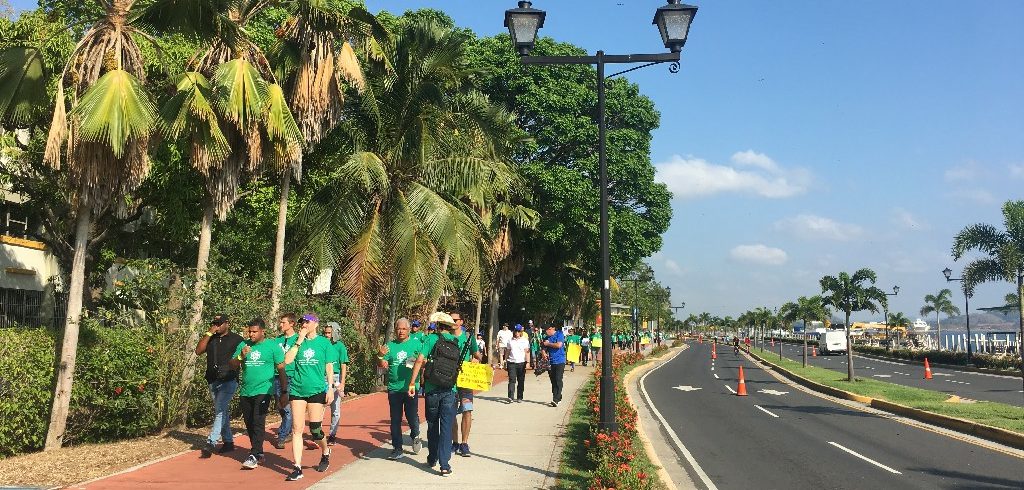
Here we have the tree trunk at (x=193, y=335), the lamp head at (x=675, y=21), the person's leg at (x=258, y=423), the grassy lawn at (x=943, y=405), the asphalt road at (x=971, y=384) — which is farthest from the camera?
the asphalt road at (x=971, y=384)

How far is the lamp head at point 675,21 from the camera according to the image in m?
10.8

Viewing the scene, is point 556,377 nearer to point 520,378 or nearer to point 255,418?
point 520,378

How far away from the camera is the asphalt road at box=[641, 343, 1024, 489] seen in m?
10.3

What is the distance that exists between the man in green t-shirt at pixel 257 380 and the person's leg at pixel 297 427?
780 mm

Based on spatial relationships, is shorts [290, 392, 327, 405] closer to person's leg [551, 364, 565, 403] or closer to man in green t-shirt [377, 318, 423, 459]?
man in green t-shirt [377, 318, 423, 459]

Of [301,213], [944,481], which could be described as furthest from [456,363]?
[301,213]

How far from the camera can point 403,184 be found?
20.4m

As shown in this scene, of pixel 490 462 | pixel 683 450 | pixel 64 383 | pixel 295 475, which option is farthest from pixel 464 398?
pixel 64 383

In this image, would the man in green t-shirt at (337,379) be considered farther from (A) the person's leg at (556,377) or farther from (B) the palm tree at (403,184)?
Answer: (A) the person's leg at (556,377)

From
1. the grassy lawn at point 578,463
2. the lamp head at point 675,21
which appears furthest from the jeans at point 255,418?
the lamp head at point 675,21

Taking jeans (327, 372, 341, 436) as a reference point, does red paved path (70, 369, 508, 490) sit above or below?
below

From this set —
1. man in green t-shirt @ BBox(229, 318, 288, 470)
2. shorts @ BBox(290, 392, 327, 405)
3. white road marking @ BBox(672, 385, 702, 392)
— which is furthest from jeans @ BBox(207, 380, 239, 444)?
white road marking @ BBox(672, 385, 702, 392)

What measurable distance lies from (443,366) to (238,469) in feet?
8.90

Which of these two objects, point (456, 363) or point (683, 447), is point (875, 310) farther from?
point (456, 363)
